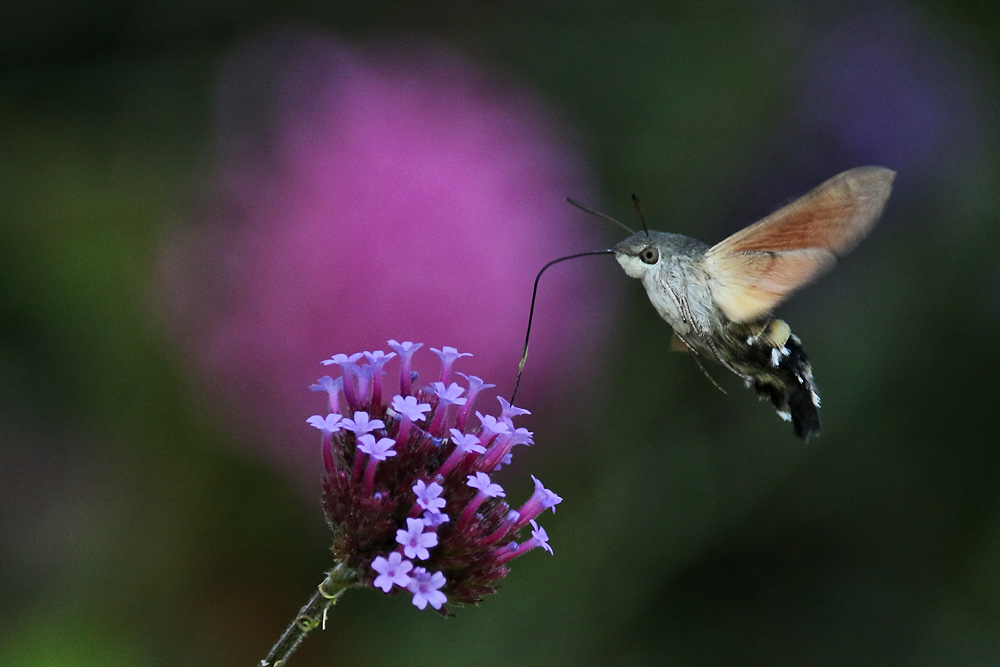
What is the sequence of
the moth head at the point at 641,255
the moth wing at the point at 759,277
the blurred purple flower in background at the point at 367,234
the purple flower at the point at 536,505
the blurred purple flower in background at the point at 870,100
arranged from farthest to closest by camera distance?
1. the blurred purple flower in background at the point at 870,100
2. the blurred purple flower in background at the point at 367,234
3. the moth head at the point at 641,255
4. the moth wing at the point at 759,277
5. the purple flower at the point at 536,505

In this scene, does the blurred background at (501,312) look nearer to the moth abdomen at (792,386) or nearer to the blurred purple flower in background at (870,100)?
the blurred purple flower in background at (870,100)

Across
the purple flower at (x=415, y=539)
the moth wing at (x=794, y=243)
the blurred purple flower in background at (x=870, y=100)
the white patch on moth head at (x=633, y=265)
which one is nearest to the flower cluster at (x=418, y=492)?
the purple flower at (x=415, y=539)

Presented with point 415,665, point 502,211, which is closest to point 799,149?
point 502,211

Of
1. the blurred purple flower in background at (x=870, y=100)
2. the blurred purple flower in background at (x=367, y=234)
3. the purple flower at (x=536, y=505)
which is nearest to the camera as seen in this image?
the purple flower at (x=536, y=505)

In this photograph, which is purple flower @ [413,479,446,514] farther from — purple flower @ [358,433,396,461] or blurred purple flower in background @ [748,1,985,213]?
blurred purple flower in background @ [748,1,985,213]

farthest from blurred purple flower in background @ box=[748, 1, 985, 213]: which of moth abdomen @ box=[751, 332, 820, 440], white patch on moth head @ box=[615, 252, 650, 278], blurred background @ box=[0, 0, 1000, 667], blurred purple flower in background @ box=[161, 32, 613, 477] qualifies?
white patch on moth head @ box=[615, 252, 650, 278]

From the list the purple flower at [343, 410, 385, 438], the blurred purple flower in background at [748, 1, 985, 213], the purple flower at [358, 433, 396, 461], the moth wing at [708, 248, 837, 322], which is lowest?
the purple flower at [358, 433, 396, 461]
